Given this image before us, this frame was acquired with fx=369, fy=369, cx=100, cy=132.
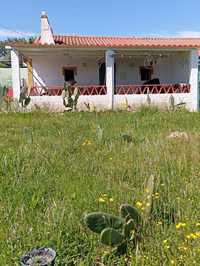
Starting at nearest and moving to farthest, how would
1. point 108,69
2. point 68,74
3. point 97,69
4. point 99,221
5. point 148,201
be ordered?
point 99,221 → point 148,201 → point 108,69 → point 68,74 → point 97,69

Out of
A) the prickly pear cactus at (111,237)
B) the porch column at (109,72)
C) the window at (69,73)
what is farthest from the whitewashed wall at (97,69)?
the prickly pear cactus at (111,237)

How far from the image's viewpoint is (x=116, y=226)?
10.3 ft

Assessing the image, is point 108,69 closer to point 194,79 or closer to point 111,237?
point 194,79

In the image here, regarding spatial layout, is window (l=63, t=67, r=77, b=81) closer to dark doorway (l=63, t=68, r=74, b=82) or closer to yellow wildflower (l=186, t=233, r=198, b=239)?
dark doorway (l=63, t=68, r=74, b=82)

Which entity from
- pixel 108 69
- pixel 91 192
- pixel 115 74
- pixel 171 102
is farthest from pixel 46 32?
pixel 91 192

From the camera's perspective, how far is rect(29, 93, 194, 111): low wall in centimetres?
1636

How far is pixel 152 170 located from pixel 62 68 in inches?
641

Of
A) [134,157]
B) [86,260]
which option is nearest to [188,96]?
[134,157]

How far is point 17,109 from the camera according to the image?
50.0ft

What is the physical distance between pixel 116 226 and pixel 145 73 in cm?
1944

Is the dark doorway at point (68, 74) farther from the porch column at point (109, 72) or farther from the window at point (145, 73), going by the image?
the porch column at point (109, 72)

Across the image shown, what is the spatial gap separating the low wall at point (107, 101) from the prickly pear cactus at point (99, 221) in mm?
13260

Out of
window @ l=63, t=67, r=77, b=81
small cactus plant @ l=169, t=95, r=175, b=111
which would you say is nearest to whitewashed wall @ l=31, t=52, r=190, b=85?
window @ l=63, t=67, r=77, b=81

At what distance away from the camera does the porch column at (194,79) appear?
692 inches
